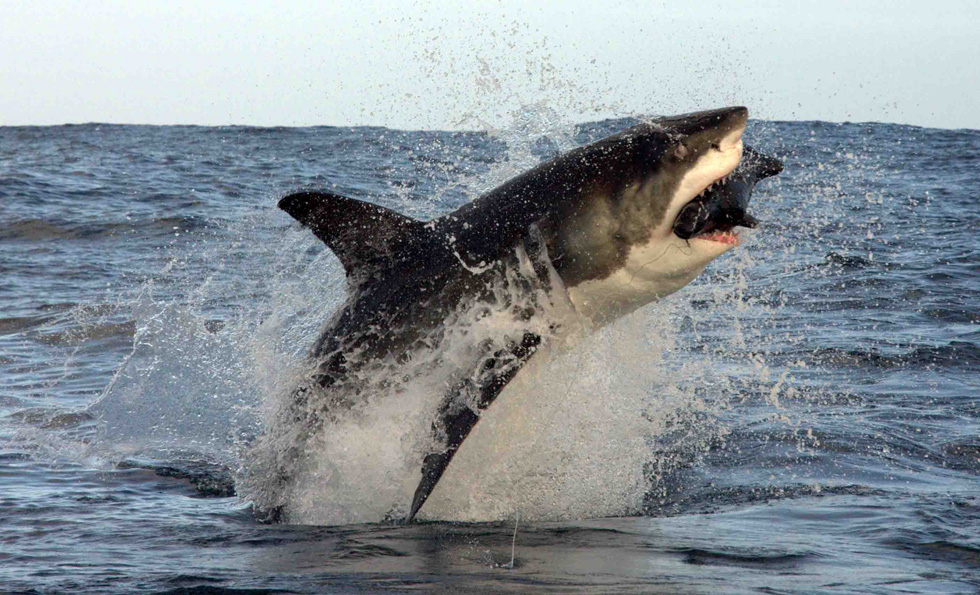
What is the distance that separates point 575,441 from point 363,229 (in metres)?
2.08

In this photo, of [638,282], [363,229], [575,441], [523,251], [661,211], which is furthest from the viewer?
[575,441]

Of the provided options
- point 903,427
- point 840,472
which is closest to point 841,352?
point 903,427

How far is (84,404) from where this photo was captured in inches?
405

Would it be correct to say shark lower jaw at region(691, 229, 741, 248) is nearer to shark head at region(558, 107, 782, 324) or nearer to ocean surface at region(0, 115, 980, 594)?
shark head at region(558, 107, 782, 324)

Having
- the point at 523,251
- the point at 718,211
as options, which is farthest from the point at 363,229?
the point at 718,211

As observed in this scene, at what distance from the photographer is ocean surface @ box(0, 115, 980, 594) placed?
5.33m

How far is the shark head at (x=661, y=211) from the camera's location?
5.64 metres

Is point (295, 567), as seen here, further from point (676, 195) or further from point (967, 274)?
point (967, 274)

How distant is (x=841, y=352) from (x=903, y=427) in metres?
2.62

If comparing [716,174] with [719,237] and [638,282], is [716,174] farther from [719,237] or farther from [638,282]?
[638,282]

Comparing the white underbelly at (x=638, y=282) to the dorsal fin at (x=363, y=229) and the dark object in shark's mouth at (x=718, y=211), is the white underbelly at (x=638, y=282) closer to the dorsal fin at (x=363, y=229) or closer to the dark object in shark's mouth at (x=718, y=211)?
the dark object in shark's mouth at (x=718, y=211)

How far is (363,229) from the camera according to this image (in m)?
6.67

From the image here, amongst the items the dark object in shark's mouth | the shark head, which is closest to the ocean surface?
the shark head

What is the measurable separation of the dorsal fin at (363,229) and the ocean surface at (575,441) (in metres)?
1.09
